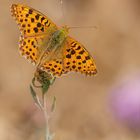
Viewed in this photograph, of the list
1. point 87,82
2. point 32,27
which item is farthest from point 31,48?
point 87,82

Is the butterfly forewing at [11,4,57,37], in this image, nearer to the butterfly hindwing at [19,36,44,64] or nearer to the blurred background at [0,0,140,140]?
the butterfly hindwing at [19,36,44,64]

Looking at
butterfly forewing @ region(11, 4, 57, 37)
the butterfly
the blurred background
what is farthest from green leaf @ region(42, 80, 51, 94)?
the blurred background

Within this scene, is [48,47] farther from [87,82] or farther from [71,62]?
[87,82]

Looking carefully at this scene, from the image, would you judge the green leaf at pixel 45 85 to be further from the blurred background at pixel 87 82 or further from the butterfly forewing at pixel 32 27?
the blurred background at pixel 87 82

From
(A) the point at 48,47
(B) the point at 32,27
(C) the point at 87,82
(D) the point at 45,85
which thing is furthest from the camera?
(C) the point at 87,82

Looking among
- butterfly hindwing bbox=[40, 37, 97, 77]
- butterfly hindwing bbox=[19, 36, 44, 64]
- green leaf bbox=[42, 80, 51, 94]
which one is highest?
butterfly hindwing bbox=[19, 36, 44, 64]

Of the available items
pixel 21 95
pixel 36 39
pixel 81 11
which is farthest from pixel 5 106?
pixel 36 39
